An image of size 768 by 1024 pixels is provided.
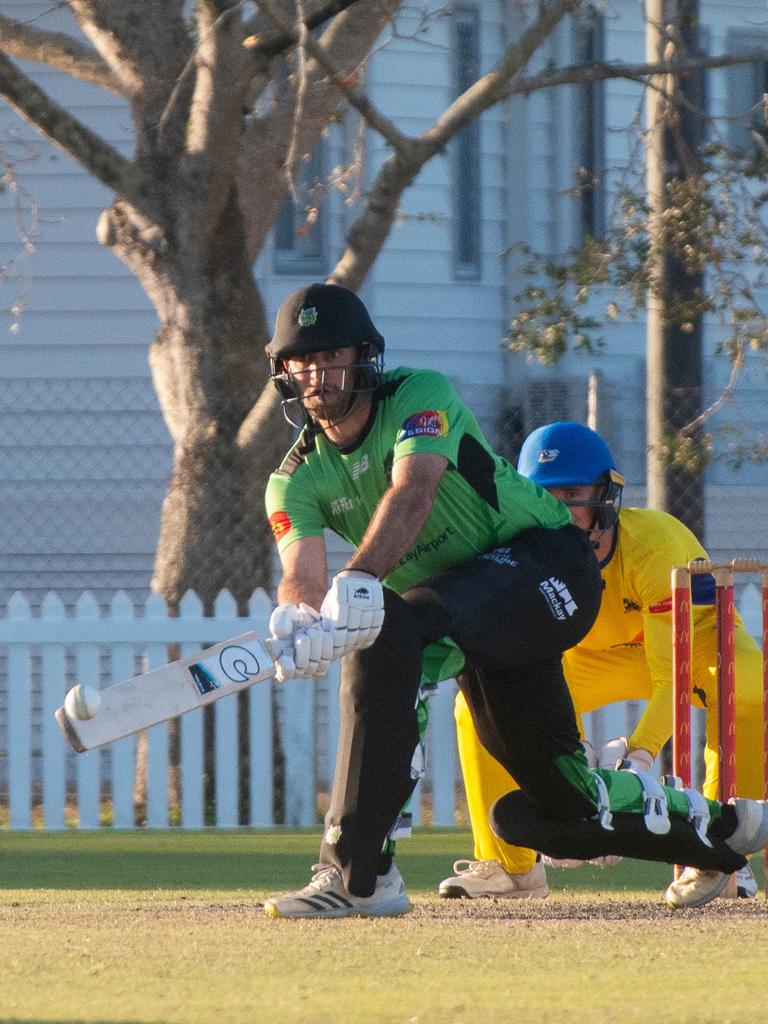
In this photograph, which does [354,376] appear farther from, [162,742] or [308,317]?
[162,742]

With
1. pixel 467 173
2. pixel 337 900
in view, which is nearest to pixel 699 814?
pixel 337 900

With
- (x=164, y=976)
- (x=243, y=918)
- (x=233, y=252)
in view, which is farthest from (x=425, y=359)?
(x=164, y=976)

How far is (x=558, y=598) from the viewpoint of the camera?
480cm

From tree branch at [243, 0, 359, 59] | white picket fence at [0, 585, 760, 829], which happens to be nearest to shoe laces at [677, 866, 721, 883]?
white picket fence at [0, 585, 760, 829]

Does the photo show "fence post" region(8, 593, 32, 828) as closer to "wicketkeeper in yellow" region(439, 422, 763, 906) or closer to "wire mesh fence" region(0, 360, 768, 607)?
"wire mesh fence" region(0, 360, 768, 607)

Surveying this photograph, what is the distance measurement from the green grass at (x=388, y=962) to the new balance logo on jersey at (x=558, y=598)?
836mm

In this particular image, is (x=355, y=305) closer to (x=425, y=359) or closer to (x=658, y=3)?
(x=658, y=3)

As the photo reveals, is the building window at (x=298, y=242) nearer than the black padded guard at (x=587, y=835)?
No

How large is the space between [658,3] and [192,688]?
21.0 ft

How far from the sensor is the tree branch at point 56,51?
1012cm

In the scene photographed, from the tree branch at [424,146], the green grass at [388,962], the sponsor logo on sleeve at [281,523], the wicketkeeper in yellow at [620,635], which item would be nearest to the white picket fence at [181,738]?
the tree branch at [424,146]

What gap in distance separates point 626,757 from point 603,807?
625mm

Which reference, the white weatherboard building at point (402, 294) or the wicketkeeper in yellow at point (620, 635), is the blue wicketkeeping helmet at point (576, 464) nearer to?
the wicketkeeper in yellow at point (620, 635)

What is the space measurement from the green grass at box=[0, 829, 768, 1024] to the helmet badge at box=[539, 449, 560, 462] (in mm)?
1417
